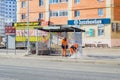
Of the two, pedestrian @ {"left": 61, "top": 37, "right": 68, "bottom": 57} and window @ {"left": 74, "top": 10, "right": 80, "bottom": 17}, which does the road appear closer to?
pedestrian @ {"left": 61, "top": 37, "right": 68, "bottom": 57}

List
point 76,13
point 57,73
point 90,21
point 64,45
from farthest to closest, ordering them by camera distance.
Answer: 1. point 76,13
2. point 90,21
3. point 64,45
4. point 57,73

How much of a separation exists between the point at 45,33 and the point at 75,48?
7.06 m

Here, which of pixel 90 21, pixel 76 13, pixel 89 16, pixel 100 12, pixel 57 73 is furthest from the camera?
pixel 76 13

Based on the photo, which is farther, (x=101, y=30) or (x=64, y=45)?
(x=101, y=30)

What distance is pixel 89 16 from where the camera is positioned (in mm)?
68250

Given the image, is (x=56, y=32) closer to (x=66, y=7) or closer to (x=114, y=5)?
(x=114, y=5)

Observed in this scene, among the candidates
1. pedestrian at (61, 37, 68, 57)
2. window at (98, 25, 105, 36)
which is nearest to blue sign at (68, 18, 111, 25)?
window at (98, 25, 105, 36)

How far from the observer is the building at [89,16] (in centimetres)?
6506

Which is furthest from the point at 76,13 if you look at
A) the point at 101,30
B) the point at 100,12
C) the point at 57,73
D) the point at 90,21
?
the point at 57,73

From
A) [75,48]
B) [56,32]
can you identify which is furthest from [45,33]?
[75,48]

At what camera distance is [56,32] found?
120 feet

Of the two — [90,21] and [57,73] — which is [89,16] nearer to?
[90,21]

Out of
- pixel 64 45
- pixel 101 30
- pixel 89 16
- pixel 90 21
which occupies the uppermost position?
pixel 89 16

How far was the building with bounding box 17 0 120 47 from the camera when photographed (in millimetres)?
65062
